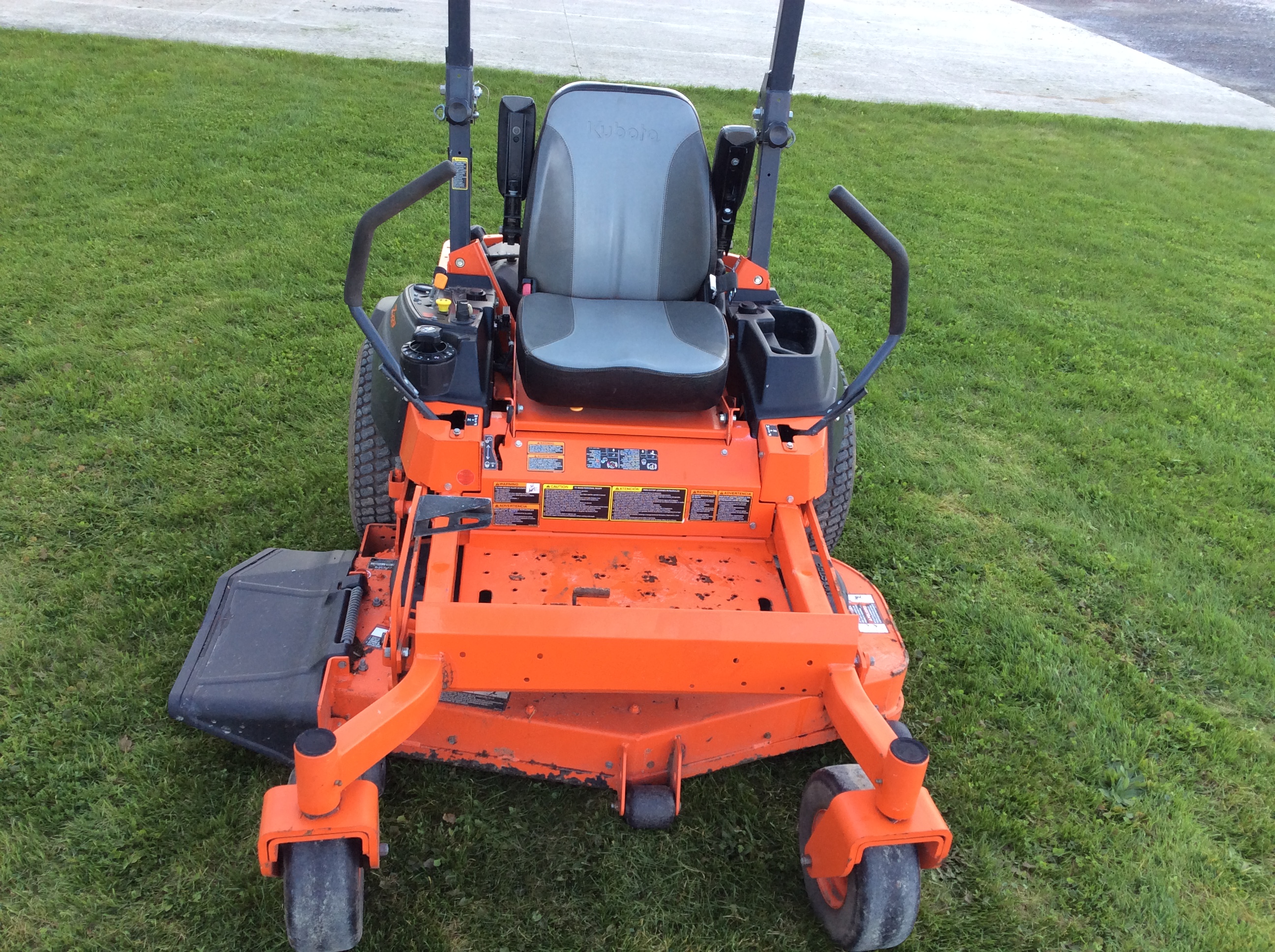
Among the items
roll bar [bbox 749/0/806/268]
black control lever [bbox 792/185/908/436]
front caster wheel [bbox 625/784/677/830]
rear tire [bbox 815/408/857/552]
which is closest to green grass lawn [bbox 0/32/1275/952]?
front caster wheel [bbox 625/784/677/830]

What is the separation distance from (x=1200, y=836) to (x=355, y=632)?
2.47m

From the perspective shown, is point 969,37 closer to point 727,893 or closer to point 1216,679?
point 1216,679

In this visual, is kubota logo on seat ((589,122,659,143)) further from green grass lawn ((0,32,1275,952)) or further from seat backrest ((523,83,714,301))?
green grass lawn ((0,32,1275,952))

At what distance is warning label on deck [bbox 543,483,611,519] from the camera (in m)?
2.64

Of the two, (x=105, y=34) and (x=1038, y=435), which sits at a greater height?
(x=105, y=34)

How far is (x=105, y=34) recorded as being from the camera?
899cm

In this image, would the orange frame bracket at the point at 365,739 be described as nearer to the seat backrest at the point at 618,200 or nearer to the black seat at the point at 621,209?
the black seat at the point at 621,209

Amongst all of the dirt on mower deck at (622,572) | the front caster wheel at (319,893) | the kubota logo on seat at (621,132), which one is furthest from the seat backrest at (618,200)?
the front caster wheel at (319,893)

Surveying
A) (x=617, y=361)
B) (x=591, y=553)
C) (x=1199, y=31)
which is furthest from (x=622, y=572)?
(x=1199, y=31)

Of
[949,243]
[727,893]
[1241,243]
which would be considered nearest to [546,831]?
[727,893]

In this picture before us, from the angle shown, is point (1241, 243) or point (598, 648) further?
point (1241, 243)

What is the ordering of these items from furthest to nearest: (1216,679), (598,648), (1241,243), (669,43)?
(669,43) → (1241,243) → (1216,679) → (598,648)

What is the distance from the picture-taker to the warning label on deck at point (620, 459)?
2.67 meters

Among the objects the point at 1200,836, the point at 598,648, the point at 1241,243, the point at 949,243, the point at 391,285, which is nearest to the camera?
the point at 598,648
